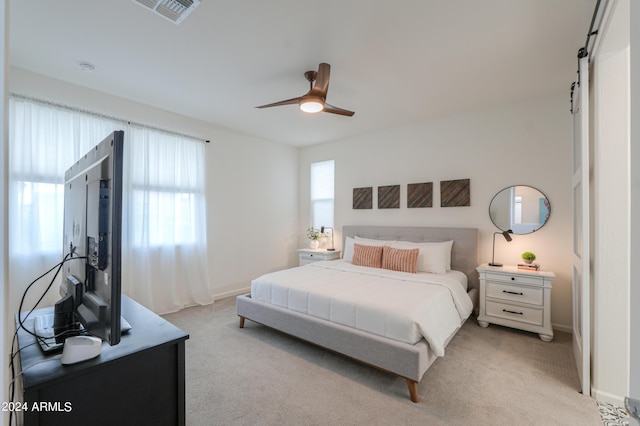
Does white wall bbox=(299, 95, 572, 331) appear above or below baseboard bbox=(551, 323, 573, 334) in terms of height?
above

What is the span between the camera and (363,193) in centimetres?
478

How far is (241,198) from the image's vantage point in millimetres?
4715

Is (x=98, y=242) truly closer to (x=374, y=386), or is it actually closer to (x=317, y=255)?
(x=374, y=386)

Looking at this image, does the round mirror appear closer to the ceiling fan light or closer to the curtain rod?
the ceiling fan light

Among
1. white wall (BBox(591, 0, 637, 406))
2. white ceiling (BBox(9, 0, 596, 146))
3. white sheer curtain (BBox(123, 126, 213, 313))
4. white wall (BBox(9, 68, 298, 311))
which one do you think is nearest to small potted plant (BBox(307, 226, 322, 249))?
white wall (BBox(9, 68, 298, 311))

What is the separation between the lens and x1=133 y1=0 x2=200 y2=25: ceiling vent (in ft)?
6.15

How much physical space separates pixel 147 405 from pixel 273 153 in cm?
452

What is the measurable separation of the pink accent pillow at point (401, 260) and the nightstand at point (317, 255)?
1.28 metres

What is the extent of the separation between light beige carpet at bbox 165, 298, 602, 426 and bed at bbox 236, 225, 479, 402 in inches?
6.8

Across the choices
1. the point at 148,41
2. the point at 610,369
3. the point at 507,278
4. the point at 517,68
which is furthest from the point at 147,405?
the point at 517,68

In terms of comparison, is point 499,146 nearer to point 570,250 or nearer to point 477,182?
point 477,182

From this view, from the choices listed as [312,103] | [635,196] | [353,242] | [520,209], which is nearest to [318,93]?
[312,103]

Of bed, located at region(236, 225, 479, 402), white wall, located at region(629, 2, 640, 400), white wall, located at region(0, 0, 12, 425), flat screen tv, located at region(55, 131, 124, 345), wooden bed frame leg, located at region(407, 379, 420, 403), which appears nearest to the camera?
white wall, located at region(0, 0, 12, 425)

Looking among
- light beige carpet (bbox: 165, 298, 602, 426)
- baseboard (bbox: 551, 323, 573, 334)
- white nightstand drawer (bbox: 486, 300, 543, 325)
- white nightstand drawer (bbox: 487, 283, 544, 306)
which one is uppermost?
white nightstand drawer (bbox: 487, 283, 544, 306)
